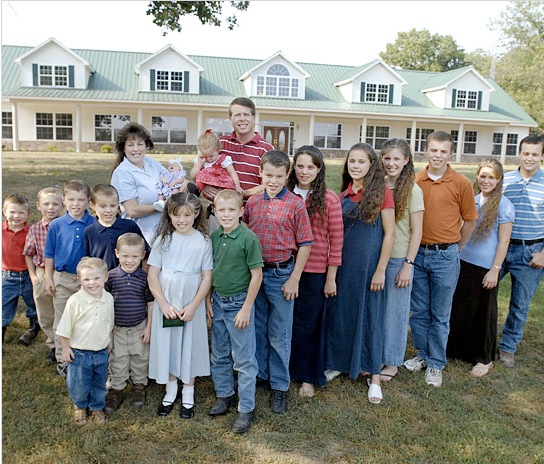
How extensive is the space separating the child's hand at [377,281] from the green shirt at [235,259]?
1.00 m

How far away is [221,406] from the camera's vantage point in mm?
3539

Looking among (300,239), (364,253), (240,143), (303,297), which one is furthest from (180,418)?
(240,143)

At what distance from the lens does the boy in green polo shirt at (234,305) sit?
3334 millimetres

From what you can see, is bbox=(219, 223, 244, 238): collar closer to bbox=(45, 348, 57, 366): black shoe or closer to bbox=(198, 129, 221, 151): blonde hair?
bbox=(198, 129, 221, 151): blonde hair

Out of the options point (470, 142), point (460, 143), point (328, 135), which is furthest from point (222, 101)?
point (470, 142)

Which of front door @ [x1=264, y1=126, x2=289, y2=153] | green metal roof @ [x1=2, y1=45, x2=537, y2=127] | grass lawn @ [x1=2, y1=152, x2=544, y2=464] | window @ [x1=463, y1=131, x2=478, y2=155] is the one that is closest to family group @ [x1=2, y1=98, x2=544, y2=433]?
grass lawn @ [x1=2, y1=152, x2=544, y2=464]

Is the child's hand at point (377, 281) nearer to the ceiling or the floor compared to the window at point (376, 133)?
nearer to the floor

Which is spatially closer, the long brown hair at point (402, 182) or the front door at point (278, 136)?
the long brown hair at point (402, 182)

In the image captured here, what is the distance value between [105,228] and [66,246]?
395mm

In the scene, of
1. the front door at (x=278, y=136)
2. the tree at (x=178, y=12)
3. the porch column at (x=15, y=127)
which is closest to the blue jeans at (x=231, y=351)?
the tree at (x=178, y=12)

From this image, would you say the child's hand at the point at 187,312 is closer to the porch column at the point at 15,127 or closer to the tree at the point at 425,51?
the porch column at the point at 15,127

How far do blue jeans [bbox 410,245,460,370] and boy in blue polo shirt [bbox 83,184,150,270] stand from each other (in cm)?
248

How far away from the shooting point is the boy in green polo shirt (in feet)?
10.9

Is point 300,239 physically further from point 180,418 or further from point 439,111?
point 439,111
